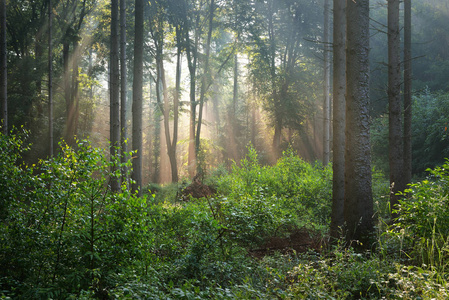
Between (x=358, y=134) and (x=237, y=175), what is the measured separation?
7.54 metres

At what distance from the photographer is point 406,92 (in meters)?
10.2

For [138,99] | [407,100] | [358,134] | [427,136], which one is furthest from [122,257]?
[427,136]

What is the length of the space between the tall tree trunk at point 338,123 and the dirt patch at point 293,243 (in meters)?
0.55

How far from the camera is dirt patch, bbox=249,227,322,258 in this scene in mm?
6277

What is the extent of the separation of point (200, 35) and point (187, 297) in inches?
878

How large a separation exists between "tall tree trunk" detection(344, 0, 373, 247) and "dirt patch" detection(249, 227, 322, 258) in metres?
0.95

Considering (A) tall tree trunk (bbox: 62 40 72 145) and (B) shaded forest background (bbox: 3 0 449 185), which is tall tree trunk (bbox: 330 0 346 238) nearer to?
(B) shaded forest background (bbox: 3 0 449 185)

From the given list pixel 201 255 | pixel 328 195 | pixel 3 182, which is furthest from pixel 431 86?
pixel 3 182

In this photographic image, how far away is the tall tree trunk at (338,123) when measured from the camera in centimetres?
719

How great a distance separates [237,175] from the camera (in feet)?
42.6

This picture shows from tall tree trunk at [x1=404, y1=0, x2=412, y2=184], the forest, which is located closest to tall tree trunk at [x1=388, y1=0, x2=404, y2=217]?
the forest

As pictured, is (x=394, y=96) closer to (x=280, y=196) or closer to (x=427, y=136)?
(x=280, y=196)

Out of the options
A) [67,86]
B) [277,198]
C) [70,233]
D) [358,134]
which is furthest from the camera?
[67,86]

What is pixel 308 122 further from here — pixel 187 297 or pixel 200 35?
pixel 187 297
